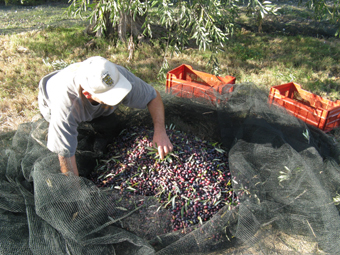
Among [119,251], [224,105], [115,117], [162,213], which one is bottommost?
[119,251]

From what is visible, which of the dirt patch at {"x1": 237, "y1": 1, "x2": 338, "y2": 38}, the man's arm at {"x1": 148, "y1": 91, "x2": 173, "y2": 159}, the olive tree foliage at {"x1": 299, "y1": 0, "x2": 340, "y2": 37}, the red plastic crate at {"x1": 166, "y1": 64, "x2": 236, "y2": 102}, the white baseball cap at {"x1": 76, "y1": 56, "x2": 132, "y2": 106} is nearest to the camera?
the white baseball cap at {"x1": 76, "y1": 56, "x2": 132, "y2": 106}

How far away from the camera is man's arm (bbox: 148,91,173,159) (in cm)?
226

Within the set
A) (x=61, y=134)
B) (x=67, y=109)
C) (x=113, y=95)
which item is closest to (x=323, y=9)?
(x=113, y=95)

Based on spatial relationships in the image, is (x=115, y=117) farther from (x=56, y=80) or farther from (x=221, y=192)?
(x=221, y=192)

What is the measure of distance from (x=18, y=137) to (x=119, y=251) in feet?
4.68

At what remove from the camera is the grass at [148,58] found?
449 centimetres

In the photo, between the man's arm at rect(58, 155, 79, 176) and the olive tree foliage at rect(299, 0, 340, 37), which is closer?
the man's arm at rect(58, 155, 79, 176)

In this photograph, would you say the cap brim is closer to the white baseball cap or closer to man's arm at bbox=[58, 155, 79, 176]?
the white baseball cap

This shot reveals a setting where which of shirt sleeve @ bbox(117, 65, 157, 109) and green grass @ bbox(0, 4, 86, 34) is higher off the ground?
shirt sleeve @ bbox(117, 65, 157, 109)

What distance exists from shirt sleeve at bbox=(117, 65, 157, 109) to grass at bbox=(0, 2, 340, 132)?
1.78 metres

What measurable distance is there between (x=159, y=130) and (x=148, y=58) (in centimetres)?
356

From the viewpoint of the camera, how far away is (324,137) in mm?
2629

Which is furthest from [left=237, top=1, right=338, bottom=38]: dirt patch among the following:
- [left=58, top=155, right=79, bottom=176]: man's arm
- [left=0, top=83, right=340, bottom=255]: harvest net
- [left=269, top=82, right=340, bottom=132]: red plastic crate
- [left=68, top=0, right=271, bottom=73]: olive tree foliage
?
[left=58, top=155, right=79, bottom=176]: man's arm

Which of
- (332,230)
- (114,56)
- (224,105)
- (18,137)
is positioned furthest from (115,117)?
(114,56)
